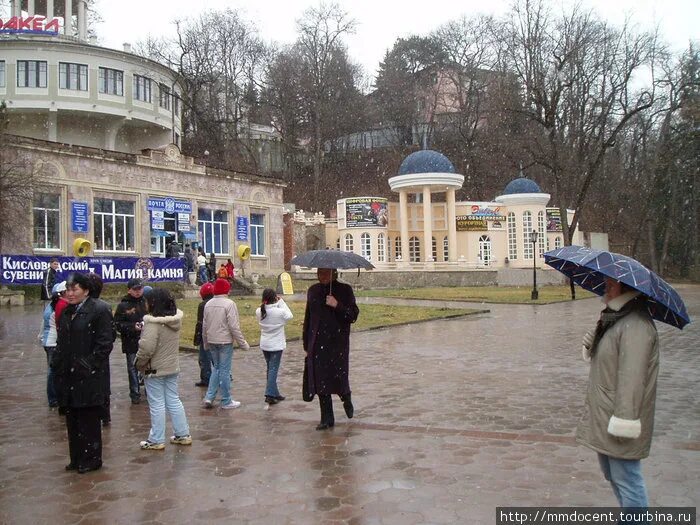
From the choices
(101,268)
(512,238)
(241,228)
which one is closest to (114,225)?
(101,268)

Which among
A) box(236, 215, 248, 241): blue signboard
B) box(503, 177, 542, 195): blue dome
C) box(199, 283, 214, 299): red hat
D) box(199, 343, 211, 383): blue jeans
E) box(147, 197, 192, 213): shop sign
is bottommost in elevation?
box(199, 343, 211, 383): blue jeans

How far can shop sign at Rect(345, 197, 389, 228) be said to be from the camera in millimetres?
47031

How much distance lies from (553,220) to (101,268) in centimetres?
3574

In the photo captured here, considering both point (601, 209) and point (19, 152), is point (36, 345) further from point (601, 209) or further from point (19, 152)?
point (601, 209)

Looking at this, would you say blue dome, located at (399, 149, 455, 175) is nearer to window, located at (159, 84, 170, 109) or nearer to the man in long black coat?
window, located at (159, 84, 170, 109)

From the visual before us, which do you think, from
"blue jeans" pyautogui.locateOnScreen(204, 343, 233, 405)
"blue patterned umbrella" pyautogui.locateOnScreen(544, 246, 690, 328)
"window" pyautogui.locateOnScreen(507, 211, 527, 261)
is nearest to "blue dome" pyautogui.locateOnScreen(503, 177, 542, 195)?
"window" pyautogui.locateOnScreen(507, 211, 527, 261)

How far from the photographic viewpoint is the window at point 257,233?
4075 centimetres

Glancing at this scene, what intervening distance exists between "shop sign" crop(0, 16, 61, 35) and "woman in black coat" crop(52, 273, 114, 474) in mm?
41457

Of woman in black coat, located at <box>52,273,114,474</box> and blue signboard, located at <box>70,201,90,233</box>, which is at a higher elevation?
blue signboard, located at <box>70,201,90,233</box>

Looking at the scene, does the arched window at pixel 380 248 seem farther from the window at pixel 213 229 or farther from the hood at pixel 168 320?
the hood at pixel 168 320

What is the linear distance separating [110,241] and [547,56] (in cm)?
2761

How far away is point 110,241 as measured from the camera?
3288cm

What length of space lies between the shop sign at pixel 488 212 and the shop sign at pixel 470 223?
12.2 inches

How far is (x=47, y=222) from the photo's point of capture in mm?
30062
